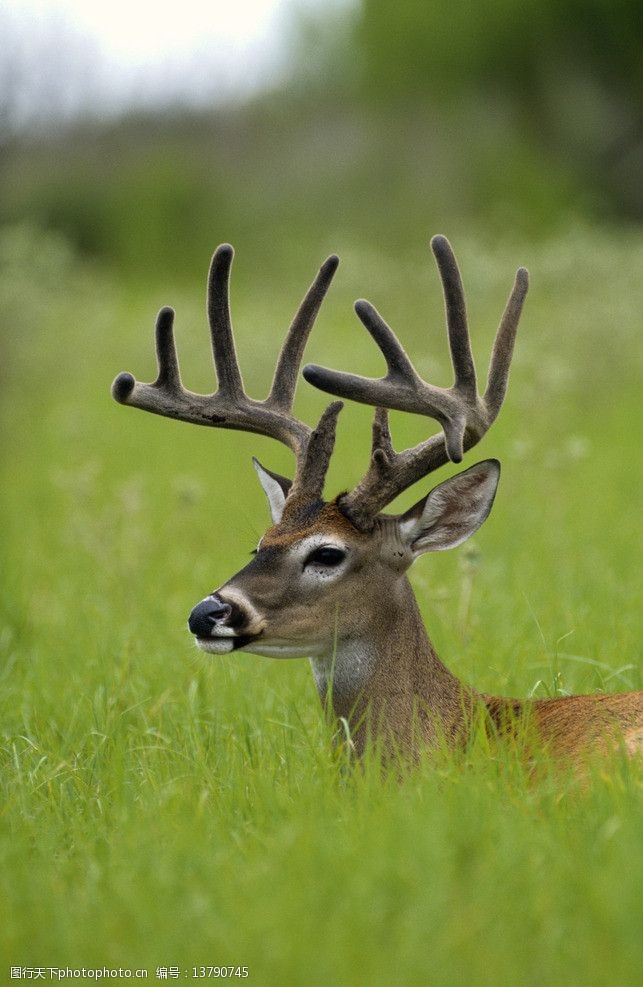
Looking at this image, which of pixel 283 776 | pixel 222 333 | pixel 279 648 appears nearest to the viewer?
pixel 283 776

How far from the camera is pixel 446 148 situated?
41906 millimetres

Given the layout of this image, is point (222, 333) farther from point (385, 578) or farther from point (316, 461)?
point (385, 578)

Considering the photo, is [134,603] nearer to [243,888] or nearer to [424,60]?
[243,888]

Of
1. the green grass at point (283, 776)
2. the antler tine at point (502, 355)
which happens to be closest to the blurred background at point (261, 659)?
the green grass at point (283, 776)

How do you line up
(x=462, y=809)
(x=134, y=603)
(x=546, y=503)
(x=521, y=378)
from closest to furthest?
(x=462, y=809), (x=134, y=603), (x=546, y=503), (x=521, y=378)

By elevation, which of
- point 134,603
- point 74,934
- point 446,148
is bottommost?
point 74,934

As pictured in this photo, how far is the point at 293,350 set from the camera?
4.76 metres

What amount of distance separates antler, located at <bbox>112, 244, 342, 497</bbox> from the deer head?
2cm

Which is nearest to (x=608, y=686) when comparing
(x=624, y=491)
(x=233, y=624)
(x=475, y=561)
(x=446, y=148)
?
(x=475, y=561)

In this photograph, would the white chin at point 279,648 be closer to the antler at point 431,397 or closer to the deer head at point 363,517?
the deer head at point 363,517

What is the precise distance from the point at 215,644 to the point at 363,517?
62 cm

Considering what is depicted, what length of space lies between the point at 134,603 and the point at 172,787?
324 centimetres

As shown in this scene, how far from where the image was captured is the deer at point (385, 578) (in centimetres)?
396

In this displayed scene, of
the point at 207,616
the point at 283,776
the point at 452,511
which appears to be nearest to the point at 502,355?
the point at 452,511
